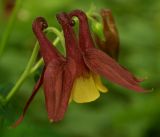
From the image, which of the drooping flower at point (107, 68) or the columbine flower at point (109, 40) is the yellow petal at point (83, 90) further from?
the columbine flower at point (109, 40)

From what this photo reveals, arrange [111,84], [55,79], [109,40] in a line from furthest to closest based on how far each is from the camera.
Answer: [111,84] → [109,40] → [55,79]

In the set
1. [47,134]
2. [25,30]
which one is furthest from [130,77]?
[25,30]

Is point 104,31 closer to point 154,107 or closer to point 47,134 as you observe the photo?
point 47,134

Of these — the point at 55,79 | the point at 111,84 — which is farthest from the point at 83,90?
the point at 111,84

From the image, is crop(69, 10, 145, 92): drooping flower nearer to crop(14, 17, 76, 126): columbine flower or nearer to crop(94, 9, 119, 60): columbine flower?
crop(14, 17, 76, 126): columbine flower

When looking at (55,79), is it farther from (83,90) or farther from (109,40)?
(109,40)

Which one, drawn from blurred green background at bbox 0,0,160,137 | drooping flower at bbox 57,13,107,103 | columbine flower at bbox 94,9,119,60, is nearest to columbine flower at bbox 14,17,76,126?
drooping flower at bbox 57,13,107,103
